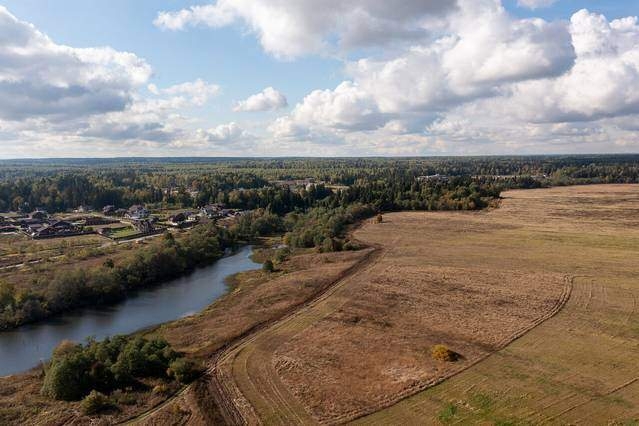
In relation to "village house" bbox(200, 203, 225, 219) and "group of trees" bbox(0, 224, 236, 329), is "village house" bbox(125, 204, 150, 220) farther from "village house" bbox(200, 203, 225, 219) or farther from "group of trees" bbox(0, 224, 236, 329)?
"group of trees" bbox(0, 224, 236, 329)

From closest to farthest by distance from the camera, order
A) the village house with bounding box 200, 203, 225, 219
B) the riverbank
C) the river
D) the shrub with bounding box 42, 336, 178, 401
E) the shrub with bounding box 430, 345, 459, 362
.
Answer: the riverbank < the shrub with bounding box 42, 336, 178, 401 < the shrub with bounding box 430, 345, 459, 362 < the river < the village house with bounding box 200, 203, 225, 219

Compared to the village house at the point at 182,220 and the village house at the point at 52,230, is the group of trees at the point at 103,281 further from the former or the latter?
the village house at the point at 52,230

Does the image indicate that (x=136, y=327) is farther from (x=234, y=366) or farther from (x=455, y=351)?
(x=455, y=351)

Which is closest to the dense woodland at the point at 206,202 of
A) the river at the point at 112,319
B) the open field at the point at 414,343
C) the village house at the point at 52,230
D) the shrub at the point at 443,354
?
the river at the point at 112,319

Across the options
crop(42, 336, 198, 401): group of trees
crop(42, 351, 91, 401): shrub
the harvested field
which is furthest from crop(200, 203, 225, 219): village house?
crop(42, 351, 91, 401): shrub

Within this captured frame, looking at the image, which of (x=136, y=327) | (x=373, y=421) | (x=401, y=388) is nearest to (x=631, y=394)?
(x=401, y=388)
